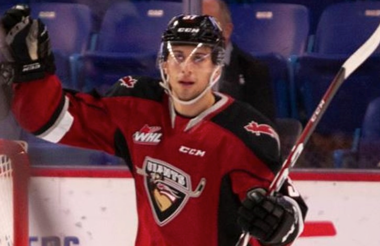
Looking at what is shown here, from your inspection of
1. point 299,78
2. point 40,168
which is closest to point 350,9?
point 299,78

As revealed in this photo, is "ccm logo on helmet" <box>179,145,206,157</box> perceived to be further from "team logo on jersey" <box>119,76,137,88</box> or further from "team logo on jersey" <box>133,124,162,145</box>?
"team logo on jersey" <box>119,76,137,88</box>

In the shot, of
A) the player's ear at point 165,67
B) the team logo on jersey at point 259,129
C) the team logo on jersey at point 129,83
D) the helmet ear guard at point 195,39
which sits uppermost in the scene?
the helmet ear guard at point 195,39

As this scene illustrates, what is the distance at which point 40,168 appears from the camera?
10.8 ft

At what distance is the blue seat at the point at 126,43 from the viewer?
3.49m

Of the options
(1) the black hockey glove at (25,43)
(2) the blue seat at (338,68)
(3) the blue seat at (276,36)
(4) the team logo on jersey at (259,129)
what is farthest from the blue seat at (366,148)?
(1) the black hockey glove at (25,43)

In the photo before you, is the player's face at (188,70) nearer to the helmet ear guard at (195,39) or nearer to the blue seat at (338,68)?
the helmet ear guard at (195,39)

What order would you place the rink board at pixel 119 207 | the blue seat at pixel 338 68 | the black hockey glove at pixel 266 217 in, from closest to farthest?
the black hockey glove at pixel 266 217 → the rink board at pixel 119 207 → the blue seat at pixel 338 68

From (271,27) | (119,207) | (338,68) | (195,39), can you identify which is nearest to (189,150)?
(195,39)

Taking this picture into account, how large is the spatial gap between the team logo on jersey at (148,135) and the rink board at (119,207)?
27.5 inches

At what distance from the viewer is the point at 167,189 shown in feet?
8.37

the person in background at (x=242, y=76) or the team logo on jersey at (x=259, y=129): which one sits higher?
the team logo on jersey at (x=259, y=129)

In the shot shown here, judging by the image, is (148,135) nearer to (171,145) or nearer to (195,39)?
(171,145)

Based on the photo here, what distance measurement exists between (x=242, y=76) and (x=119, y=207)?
0.53 m

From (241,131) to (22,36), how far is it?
535 mm
